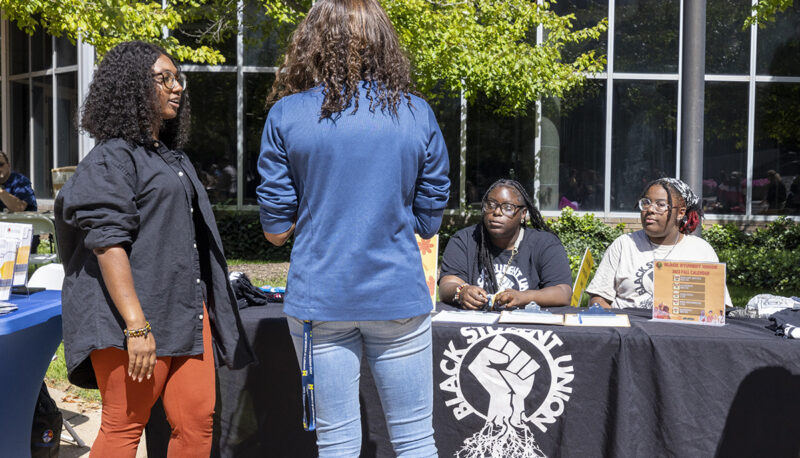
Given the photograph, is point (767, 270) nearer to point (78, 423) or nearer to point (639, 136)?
point (639, 136)

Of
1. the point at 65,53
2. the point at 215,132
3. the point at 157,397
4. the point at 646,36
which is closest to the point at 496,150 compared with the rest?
the point at 646,36

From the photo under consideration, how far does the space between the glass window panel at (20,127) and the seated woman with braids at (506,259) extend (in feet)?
45.7

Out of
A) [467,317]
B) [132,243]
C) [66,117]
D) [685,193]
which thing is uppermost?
[66,117]

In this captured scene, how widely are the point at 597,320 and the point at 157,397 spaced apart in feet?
6.40

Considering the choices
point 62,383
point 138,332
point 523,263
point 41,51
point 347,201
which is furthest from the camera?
point 41,51

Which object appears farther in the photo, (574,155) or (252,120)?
(252,120)

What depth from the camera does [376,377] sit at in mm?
2145

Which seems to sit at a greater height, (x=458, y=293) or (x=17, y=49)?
(x=17, y=49)

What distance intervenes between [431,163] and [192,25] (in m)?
10.8

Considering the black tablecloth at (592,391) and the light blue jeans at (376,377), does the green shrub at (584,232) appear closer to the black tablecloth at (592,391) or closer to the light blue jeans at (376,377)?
the black tablecloth at (592,391)

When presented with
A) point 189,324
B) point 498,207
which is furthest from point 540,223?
point 189,324

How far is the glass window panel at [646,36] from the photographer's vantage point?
11805 millimetres

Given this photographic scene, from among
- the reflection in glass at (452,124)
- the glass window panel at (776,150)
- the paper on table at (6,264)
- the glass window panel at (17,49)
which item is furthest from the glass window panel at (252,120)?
the paper on table at (6,264)

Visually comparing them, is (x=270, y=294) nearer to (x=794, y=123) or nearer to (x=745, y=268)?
(x=745, y=268)
